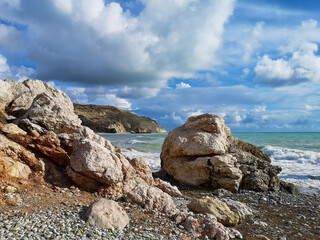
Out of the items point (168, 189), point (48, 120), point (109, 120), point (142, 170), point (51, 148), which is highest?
point (109, 120)

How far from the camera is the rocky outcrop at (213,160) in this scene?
18.0m

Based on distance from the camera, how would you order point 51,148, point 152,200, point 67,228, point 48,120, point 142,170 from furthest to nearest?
point 142,170 < point 48,120 < point 51,148 < point 152,200 < point 67,228

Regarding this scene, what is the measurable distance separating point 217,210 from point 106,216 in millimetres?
4962

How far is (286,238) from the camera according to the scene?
1065cm

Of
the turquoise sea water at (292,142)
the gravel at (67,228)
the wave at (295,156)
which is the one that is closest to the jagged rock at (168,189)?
the gravel at (67,228)

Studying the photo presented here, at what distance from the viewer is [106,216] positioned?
879 centimetres

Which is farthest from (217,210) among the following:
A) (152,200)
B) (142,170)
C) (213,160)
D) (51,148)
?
(51,148)

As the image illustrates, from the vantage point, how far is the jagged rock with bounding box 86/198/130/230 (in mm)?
Answer: 8594

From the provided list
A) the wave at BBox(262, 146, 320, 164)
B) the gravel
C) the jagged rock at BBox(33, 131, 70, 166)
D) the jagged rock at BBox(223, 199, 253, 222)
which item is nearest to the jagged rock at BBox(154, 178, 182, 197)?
the jagged rock at BBox(223, 199, 253, 222)

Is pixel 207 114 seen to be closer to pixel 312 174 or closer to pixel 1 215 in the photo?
pixel 312 174

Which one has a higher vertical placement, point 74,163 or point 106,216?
point 74,163

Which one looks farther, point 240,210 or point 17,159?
point 240,210

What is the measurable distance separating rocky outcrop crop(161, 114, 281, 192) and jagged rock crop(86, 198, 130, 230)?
9.93 metres

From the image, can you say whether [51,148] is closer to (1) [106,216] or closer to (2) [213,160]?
(1) [106,216]
